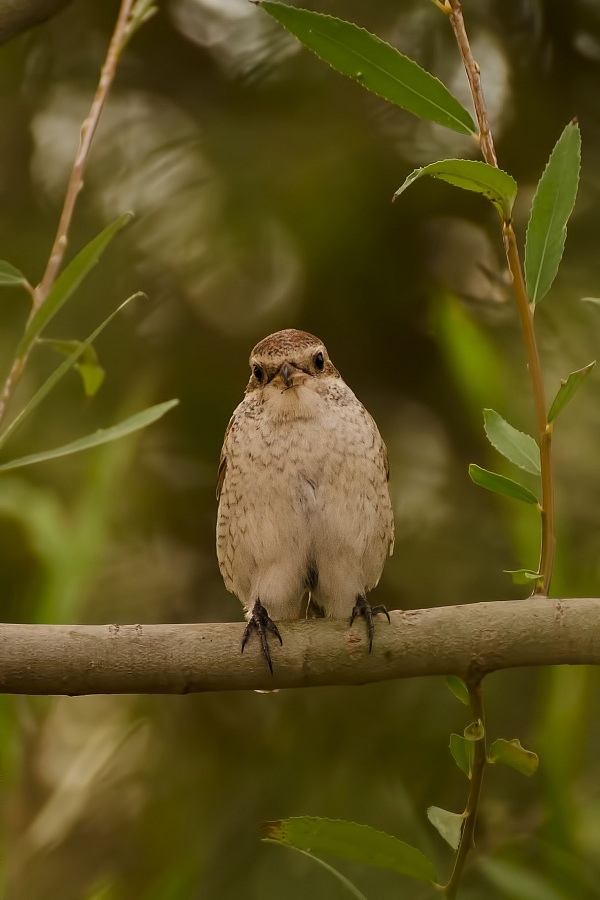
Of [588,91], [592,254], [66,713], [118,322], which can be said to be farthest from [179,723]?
[588,91]

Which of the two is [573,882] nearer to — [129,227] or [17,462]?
[17,462]

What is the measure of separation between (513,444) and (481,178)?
477mm

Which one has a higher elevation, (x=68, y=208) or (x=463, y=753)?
(x=68, y=208)

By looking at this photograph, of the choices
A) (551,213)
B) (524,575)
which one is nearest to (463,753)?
(524,575)

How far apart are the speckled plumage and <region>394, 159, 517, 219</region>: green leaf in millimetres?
1300

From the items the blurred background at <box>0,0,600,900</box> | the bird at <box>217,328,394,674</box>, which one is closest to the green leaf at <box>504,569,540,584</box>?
the bird at <box>217,328,394,674</box>

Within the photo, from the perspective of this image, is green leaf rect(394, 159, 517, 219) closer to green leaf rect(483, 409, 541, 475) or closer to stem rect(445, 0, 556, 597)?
stem rect(445, 0, 556, 597)

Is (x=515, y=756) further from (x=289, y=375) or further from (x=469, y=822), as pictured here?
(x=289, y=375)

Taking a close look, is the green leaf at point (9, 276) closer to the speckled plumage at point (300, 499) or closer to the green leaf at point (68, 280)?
the green leaf at point (68, 280)

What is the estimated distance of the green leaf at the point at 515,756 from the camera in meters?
1.81

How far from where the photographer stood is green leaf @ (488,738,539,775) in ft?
5.95

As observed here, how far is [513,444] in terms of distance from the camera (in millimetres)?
1958

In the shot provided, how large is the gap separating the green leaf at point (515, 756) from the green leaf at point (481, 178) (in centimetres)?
79

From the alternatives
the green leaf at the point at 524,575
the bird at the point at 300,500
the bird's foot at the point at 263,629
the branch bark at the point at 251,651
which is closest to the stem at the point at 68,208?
the branch bark at the point at 251,651
